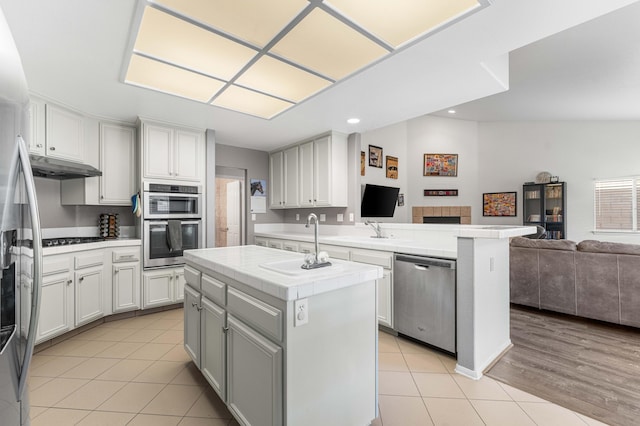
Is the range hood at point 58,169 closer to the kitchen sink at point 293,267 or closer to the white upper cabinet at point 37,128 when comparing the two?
the white upper cabinet at point 37,128

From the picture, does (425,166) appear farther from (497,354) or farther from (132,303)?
(132,303)

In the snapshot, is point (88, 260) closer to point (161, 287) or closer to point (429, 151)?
point (161, 287)

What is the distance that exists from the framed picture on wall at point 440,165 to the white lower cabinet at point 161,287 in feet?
18.7

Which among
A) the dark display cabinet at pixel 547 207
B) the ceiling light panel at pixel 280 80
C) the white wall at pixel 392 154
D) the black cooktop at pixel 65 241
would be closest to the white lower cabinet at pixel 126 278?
the black cooktop at pixel 65 241

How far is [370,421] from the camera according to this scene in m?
1.62

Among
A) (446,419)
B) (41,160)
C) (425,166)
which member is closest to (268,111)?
(41,160)

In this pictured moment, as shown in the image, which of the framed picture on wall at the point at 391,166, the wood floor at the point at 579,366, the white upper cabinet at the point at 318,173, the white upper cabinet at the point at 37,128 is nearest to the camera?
the wood floor at the point at 579,366

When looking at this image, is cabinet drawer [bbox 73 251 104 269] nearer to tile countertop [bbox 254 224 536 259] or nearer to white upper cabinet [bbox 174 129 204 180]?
white upper cabinet [bbox 174 129 204 180]

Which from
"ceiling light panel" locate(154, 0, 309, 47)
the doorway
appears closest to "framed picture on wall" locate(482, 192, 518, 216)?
the doorway

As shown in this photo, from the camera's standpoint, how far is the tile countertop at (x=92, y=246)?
2662mm

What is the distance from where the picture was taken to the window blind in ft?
19.2

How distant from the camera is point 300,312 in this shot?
52.6 inches

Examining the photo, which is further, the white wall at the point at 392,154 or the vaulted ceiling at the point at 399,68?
the white wall at the point at 392,154

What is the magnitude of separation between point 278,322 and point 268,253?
1.03 m
